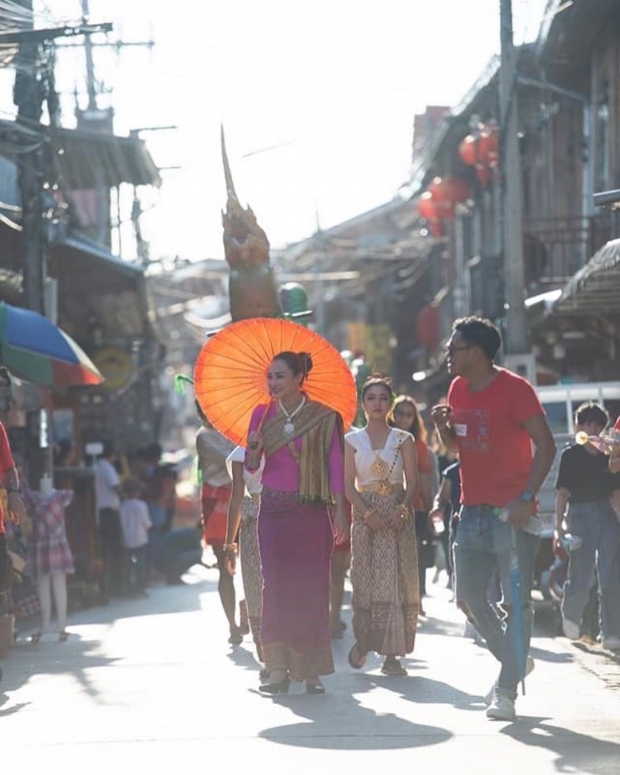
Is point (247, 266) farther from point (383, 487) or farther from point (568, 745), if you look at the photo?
point (568, 745)

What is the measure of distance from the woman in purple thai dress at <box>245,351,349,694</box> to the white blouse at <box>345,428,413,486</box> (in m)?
1.31

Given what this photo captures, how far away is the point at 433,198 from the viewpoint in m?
34.8

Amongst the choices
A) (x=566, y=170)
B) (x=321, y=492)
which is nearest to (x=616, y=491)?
(x=321, y=492)

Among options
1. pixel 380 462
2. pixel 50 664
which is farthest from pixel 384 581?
pixel 50 664

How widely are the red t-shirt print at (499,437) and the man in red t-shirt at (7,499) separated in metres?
3.58

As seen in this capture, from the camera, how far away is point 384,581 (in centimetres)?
1209

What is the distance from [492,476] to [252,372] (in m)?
2.62

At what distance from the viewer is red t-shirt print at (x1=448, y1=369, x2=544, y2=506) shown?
9523 mm

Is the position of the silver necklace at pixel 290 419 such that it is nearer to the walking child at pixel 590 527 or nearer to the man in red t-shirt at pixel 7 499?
the man in red t-shirt at pixel 7 499

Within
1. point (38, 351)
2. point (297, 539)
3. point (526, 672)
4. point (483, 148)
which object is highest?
point (483, 148)

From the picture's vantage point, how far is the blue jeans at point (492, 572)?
9578 millimetres

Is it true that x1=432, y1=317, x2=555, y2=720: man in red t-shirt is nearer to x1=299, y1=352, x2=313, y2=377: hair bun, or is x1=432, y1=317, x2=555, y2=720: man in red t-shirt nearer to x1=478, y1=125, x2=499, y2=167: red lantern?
x1=299, y1=352, x2=313, y2=377: hair bun

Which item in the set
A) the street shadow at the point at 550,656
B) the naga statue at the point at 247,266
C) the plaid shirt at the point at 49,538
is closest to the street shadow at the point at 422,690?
the street shadow at the point at 550,656

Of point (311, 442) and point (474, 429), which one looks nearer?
point (474, 429)
